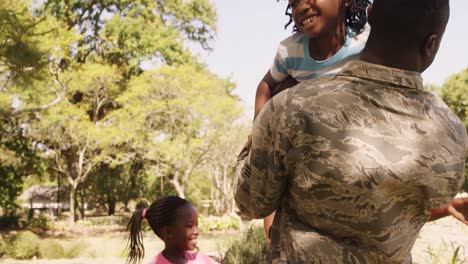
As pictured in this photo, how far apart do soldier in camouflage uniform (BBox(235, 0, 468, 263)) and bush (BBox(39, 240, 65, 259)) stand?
15.9m

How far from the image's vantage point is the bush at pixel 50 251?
16312mm

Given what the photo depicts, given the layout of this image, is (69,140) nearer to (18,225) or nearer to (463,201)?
(18,225)

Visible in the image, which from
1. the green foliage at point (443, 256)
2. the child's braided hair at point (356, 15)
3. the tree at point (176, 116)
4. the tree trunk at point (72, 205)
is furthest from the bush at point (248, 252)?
the tree trunk at point (72, 205)

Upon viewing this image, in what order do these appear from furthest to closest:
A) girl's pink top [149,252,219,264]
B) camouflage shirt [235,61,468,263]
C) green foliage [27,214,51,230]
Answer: green foliage [27,214,51,230], girl's pink top [149,252,219,264], camouflage shirt [235,61,468,263]

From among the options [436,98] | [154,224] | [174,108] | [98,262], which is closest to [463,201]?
[436,98]

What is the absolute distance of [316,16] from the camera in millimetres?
1910

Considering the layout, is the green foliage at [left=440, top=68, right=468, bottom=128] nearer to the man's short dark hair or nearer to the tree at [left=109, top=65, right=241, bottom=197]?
the tree at [left=109, top=65, right=241, bottom=197]

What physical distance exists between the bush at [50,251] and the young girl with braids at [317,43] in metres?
15.4

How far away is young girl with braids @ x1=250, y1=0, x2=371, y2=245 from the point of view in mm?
1922

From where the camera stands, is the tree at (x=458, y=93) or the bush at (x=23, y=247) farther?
the tree at (x=458, y=93)

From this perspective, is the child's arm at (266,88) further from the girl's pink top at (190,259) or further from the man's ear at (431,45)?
the girl's pink top at (190,259)

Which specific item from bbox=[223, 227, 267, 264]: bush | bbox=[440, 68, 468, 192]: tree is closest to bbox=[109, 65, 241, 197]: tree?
bbox=[440, 68, 468, 192]: tree

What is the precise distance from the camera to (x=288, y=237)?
4.59 feet

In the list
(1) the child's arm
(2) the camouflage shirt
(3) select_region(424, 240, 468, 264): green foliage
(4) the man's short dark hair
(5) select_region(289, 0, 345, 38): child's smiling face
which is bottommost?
(3) select_region(424, 240, 468, 264): green foliage
